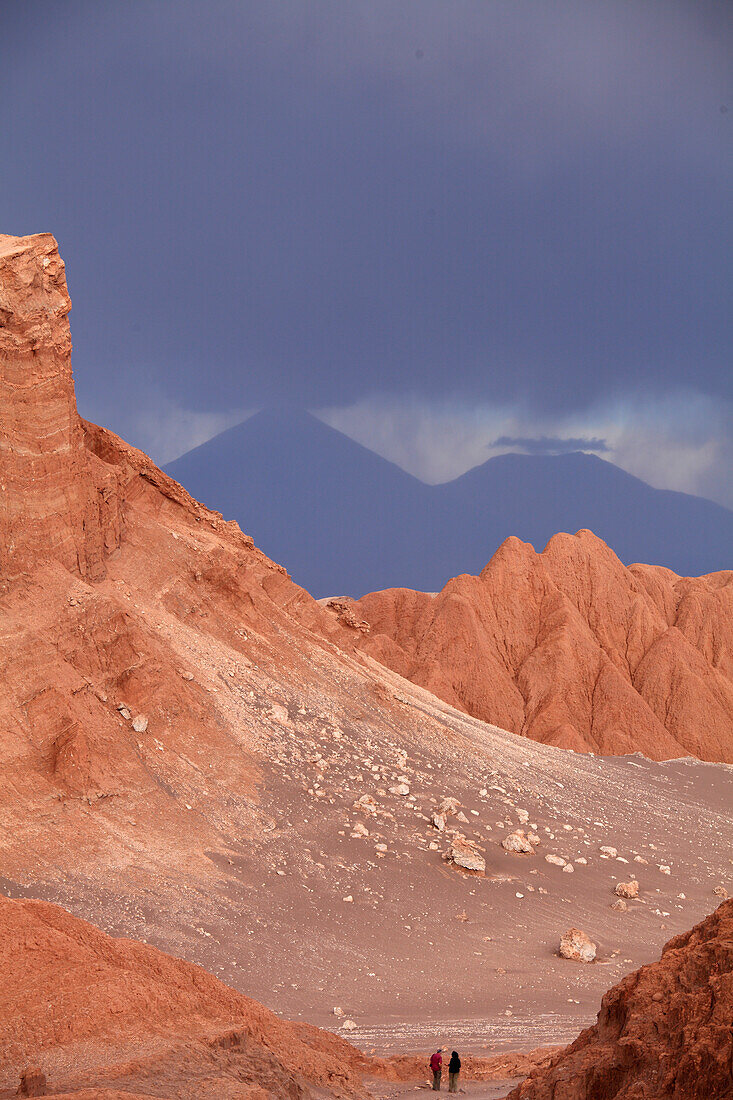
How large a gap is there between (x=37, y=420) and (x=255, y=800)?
1222 cm

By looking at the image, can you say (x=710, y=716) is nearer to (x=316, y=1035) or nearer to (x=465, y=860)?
(x=465, y=860)

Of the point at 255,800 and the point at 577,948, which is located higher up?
the point at 255,800

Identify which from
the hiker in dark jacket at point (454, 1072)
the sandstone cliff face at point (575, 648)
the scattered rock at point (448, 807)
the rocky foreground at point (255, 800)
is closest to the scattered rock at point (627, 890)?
the rocky foreground at point (255, 800)

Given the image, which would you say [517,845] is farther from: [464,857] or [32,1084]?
[32,1084]

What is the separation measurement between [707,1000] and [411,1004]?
11167 mm

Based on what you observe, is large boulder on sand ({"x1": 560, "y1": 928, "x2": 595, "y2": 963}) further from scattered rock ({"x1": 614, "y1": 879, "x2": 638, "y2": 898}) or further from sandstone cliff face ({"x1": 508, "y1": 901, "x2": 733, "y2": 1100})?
sandstone cliff face ({"x1": 508, "y1": 901, "x2": 733, "y2": 1100})

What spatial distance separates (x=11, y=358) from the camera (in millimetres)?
24406

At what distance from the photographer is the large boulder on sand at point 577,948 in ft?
67.3

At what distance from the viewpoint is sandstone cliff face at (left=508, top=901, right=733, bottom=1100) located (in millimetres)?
7215

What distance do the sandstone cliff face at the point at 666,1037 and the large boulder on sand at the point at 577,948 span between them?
11.2 m

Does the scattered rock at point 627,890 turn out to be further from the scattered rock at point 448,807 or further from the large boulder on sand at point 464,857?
the scattered rock at point 448,807

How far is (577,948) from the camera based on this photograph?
67.5 ft

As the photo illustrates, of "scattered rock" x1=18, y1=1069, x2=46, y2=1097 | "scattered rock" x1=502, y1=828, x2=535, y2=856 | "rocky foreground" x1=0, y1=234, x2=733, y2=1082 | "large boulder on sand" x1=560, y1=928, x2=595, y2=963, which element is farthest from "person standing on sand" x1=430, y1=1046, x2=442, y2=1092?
"scattered rock" x1=502, y1=828, x2=535, y2=856

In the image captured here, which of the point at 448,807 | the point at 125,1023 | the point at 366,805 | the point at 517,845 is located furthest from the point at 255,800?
the point at 125,1023
